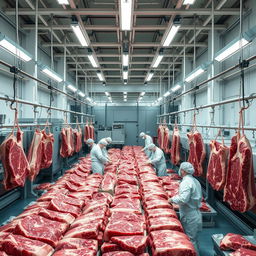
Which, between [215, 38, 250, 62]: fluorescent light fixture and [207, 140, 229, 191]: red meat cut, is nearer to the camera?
[207, 140, 229, 191]: red meat cut

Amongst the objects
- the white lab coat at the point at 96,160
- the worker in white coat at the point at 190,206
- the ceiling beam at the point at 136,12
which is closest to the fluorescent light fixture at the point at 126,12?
the ceiling beam at the point at 136,12

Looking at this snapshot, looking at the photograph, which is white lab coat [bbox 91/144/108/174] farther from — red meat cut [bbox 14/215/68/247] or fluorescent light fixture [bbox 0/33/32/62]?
red meat cut [bbox 14/215/68/247]

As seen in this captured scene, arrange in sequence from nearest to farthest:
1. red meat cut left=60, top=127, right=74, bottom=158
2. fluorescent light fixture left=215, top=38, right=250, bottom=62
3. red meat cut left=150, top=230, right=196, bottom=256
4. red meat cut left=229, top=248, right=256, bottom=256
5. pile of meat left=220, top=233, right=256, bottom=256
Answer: red meat cut left=150, top=230, right=196, bottom=256
red meat cut left=229, top=248, right=256, bottom=256
pile of meat left=220, top=233, right=256, bottom=256
fluorescent light fixture left=215, top=38, right=250, bottom=62
red meat cut left=60, top=127, right=74, bottom=158

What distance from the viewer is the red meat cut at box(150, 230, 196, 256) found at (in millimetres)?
2646

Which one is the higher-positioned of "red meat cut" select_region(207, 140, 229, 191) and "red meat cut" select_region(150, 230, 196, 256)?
"red meat cut" select_region(207, 140, 229, 191)

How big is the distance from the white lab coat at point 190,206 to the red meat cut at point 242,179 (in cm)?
74

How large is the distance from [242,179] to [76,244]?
2.33 m

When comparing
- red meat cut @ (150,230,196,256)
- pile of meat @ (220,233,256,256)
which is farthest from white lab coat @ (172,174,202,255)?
red meat cut @ (150,230,196,256)

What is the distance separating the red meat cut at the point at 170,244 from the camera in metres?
2.65

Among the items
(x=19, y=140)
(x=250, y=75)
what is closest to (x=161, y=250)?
Answer: (x=19, y=140)

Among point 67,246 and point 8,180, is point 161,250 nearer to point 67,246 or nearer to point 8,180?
point 67,246

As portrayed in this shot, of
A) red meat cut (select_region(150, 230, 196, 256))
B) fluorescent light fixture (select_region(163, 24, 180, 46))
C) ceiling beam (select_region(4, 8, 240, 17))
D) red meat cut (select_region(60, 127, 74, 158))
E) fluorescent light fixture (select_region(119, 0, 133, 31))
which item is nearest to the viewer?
red meat cut (select_region(150, 230, 196, 256))

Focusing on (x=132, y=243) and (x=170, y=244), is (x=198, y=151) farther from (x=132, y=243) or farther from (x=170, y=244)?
(x=132, y=243)

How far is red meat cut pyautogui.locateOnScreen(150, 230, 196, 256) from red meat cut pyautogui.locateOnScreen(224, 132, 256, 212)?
0.98 m
